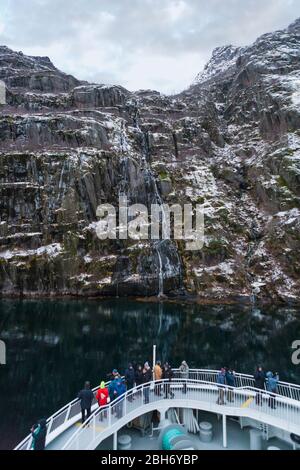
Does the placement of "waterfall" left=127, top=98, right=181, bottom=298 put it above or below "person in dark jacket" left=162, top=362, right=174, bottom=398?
above

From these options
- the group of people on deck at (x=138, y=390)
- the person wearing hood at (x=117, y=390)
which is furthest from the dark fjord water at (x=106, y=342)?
the person wearing hood at (x=117, y=390)

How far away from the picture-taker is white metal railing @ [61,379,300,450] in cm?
1584

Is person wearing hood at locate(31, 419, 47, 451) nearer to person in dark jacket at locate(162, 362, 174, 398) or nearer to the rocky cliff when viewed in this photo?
person in dark jacket at locate(162, 362, 174, 398)

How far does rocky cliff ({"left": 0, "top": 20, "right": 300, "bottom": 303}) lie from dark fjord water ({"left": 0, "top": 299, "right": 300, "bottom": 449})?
10504 millimetres

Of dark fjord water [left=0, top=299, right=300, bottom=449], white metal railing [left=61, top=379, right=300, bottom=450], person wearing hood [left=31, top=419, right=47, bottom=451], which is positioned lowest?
person wearing hood [left=31, top=419, right=47, bottom=451]

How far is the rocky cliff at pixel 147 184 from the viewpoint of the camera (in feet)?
280

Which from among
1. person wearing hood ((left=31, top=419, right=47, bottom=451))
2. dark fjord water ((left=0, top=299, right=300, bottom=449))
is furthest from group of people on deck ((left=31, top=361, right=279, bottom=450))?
dark fjord water ((left=0, top=299, right=300, bottom=449))

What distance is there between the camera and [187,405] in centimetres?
1877

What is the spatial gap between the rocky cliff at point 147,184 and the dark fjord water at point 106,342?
1050 cm

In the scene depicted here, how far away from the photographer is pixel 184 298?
8412 centimetres

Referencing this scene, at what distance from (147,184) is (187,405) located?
8673 cm

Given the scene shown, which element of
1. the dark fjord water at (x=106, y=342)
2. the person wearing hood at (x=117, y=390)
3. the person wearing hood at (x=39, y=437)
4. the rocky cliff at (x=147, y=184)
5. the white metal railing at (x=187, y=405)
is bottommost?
the person wearing hood at (x=39, y=437)

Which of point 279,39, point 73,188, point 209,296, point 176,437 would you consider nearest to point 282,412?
point 176,437

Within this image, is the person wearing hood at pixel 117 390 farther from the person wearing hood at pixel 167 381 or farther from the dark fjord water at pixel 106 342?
the dark fjord water at pixel 106 342
